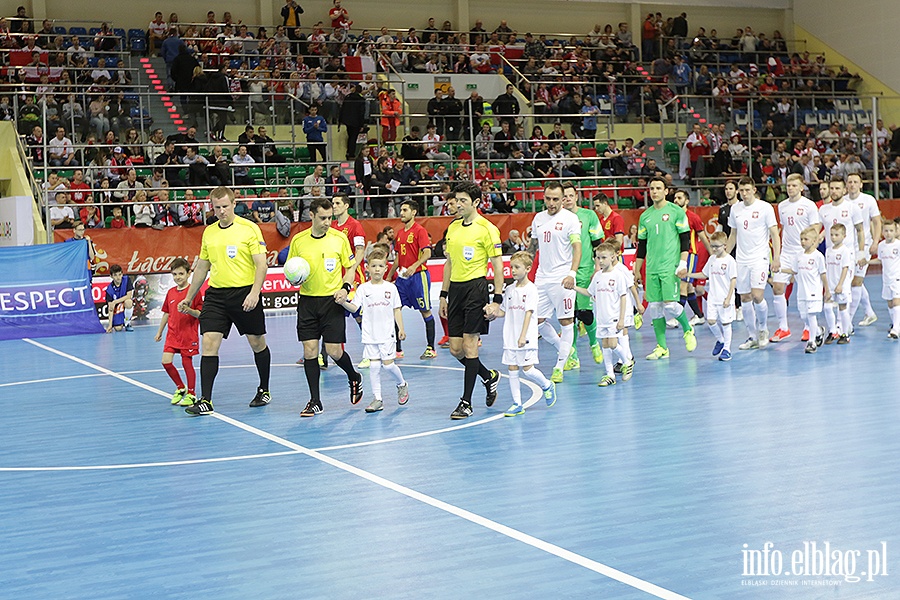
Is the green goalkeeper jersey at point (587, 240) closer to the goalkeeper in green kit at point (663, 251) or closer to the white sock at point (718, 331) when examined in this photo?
the goalkeeper in green kit at point (663, 251)

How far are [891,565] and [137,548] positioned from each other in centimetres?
408

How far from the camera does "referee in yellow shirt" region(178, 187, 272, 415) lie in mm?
10430

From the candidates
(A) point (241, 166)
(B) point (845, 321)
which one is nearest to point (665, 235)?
(B) point (845, 321)

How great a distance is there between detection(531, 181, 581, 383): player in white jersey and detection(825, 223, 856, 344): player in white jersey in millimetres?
4390

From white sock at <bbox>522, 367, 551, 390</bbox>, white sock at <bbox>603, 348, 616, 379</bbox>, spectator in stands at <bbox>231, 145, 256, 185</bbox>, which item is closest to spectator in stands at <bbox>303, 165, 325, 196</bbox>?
spectator in stands at <bbox>231, 145, 256, 185</bbox>

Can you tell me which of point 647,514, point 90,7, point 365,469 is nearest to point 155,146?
point 90,7

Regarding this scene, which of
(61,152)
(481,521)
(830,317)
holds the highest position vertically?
(61,152)

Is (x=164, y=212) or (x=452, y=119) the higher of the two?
(x=452, y=119)

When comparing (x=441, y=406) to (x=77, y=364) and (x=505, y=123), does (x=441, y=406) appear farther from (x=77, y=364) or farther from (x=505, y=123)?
(x=505, y=123)

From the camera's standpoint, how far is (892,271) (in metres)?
14.9

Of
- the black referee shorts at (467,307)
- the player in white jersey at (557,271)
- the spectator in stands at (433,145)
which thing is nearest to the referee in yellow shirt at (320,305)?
the black referee shorts at (467,307)

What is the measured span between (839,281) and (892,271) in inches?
44.9

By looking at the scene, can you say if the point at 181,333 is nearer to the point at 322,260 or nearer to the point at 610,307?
the point at 322,260

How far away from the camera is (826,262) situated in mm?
14828
